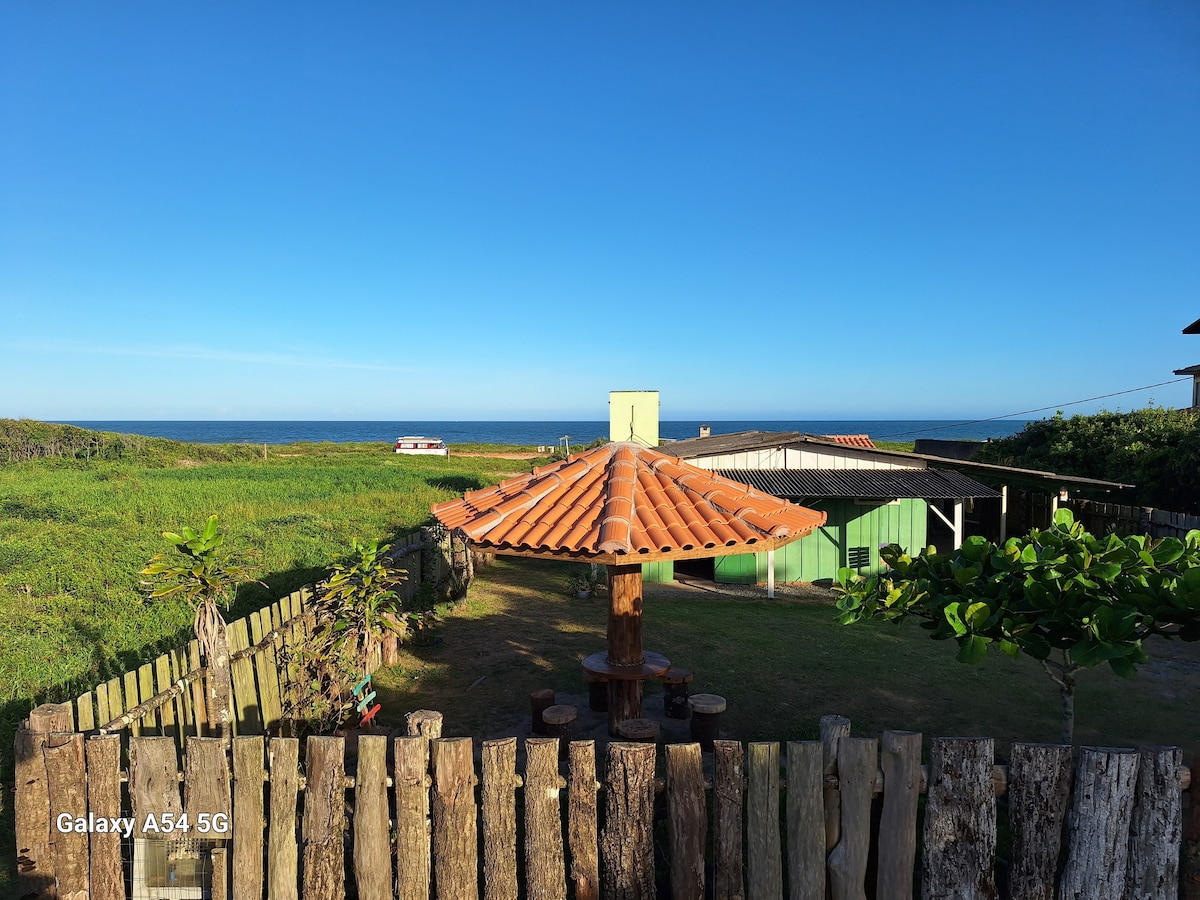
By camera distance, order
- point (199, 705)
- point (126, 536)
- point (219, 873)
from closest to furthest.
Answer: point (219, 873) < point (199, 705) < point (126, 536)

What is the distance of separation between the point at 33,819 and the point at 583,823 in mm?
3037

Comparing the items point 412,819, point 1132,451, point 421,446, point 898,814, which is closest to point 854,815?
point 898,814

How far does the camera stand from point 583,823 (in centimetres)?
342

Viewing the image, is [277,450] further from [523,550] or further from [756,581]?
[523,550]

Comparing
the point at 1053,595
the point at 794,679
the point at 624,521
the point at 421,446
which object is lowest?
the point at 794,679

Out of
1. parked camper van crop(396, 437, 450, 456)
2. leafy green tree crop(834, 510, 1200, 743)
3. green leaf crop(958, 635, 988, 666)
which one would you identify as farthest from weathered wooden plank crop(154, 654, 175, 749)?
parked camper van crop(396, 437, 450, 456)

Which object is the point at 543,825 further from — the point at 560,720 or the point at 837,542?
the point at 837,542

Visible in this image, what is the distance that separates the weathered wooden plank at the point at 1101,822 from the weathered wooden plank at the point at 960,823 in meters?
0.36

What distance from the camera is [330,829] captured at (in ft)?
11.5

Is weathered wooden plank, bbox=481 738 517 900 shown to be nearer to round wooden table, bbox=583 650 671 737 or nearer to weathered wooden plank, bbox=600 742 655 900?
weathered wooden plank, bbox=600 742 655 900

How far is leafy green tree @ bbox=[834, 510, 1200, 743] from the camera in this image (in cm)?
300

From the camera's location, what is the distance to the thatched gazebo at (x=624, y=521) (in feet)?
15.4

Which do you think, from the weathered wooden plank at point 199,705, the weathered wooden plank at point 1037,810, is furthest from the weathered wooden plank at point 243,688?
the weathered wooden plank at point 1037,810

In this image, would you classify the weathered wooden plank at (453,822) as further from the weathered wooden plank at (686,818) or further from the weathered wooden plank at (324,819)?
the weathered wooden plank at (686,818)
